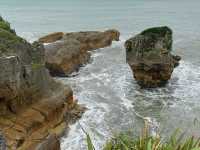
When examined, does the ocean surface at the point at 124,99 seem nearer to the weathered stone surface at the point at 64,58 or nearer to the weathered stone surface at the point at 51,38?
the weathered stone surface at the point at 64,58

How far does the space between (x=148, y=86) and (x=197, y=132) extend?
748cm

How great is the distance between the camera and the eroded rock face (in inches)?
933

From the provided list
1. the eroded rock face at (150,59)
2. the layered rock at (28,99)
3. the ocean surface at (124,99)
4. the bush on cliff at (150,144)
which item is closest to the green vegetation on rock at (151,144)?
the bush on cliff at (150,144)

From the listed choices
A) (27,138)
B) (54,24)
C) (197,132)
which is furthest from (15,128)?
(54,24)

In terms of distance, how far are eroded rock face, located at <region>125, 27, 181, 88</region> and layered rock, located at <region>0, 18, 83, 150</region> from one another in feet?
23.1

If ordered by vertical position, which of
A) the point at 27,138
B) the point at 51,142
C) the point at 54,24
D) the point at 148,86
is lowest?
the point at 54,24

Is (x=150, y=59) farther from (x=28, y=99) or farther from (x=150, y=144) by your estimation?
(x=150, y=144)

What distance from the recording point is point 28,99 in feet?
52.2

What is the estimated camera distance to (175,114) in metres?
19.4

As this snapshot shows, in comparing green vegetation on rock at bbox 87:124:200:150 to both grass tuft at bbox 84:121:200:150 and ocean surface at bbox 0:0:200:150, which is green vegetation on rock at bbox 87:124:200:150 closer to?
grass tuft at bbox 84:121:200:150

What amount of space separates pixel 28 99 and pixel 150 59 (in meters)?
10.1

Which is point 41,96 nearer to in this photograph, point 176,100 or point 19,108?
point 19,108

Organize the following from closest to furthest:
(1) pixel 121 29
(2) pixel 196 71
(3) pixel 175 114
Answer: (3) pixel 175 114 < (2) pixel 196 71 < (1) pixel 121 29

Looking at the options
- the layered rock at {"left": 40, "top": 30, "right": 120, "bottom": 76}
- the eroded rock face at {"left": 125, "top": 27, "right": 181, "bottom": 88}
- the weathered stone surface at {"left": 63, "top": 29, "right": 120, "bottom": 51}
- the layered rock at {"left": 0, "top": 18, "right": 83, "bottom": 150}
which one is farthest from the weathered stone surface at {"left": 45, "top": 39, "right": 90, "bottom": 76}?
the layered rock at {"left": 0, "top": 18, "right": 83, "bottom": 150}
